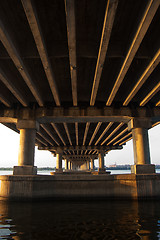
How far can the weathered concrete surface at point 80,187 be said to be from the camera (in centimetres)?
1488

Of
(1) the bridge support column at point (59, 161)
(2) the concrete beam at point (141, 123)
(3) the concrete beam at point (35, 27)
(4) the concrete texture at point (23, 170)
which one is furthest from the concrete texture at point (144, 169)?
(1) the bridge support column at point (59, 161)

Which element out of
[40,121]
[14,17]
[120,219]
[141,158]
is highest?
[14,17]

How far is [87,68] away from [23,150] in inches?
357

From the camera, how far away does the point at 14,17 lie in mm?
8742

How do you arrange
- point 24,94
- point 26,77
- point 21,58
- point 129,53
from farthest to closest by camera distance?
point 24,94 < point 26,77 < point 21,58 < point 129,53

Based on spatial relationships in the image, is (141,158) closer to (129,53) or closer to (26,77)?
(129,53)

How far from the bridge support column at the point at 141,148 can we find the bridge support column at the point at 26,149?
8.93 m

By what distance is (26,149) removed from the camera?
16734 millimetres

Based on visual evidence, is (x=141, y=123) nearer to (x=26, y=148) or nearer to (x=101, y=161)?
(x=26, y=148)

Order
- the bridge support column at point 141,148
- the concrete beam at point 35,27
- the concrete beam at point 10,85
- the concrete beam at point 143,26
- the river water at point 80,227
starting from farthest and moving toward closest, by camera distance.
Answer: the bridge support column at point 141,148
the concrete beam at point 10,85
the concrete beam at point 143,26
the concrete beam at point 35,27
the river water at point 80,227

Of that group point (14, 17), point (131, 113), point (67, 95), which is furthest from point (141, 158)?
point (14, 17)

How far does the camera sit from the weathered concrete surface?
14875 millimetres

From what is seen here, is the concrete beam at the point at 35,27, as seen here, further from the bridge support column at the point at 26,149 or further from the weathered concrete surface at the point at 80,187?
the weathered concrete surface at the point at 80,187

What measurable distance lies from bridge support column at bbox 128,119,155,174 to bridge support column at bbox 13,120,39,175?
29.3ft
